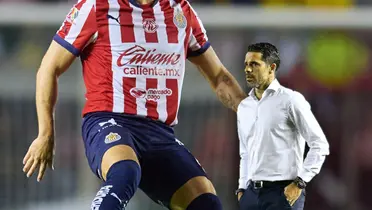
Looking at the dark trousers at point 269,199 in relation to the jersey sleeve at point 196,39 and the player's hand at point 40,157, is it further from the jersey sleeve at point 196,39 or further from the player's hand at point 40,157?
→ the player's hand at point 40,157

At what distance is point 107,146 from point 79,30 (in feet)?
1.87

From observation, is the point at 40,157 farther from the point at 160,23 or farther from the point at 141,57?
the point at 160,23

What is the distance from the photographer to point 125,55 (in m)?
4.54

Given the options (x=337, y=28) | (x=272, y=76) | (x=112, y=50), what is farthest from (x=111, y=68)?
(x=337, y=28)

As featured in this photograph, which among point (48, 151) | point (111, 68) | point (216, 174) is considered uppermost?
point (111, 68)

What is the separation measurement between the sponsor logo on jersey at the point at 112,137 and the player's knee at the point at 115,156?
0.05 meters

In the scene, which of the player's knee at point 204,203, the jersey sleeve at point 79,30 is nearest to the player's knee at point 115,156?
the player's knee at point 204,203

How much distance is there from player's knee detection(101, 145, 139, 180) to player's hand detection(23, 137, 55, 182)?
0.27 meters

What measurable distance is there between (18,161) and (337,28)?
3.34 meters

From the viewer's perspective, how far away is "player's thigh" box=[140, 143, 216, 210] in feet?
14.7

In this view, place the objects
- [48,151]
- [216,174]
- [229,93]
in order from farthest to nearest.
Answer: [216,174] → [229,93] → [48,151]

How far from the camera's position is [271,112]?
4688 millimetres

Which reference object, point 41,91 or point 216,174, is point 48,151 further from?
point 216,174

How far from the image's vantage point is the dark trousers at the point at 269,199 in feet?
15.2
